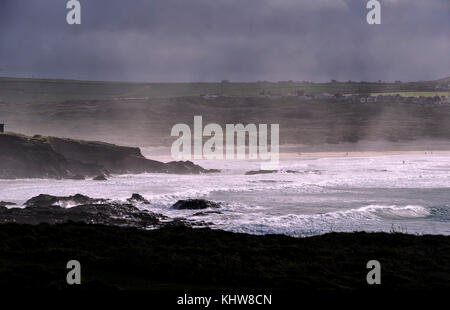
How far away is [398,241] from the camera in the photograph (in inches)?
810

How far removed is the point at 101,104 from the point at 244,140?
43402 mm

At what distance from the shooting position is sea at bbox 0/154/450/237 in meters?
A: 26.5

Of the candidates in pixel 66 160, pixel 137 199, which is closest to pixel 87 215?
pixel 137 199

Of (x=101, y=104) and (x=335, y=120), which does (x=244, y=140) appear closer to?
(x=335, y=120)

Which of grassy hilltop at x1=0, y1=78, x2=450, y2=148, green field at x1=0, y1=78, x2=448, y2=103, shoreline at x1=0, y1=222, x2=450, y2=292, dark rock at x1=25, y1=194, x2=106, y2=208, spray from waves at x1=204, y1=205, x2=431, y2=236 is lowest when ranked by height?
shoreline at x1=0, y1=222, x2=450, y2=292

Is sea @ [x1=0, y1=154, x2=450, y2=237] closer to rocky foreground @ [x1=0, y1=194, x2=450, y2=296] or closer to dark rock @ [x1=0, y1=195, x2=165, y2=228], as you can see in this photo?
dark rock @ [x1=0, y1=195, x2=165, y2=228]

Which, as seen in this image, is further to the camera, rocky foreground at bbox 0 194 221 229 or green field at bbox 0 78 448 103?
green field at bbox 0 78 448 103

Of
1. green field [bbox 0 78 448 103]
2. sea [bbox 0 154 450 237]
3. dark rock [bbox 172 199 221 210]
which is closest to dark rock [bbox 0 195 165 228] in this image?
sea [bbox 0 154 450 237]

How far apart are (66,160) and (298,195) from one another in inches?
801

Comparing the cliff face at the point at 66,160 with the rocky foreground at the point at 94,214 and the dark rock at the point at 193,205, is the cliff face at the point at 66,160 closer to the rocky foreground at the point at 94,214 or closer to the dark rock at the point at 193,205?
the rocky foreground at the point at 94,214

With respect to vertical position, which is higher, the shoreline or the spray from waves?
the spray from waves

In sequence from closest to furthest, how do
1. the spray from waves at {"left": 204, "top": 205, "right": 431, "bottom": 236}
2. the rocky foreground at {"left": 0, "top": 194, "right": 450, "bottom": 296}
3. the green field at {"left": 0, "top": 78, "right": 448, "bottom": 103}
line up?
1. the rocky foreground at {"left": 0, "top": 194, "right": 450, "bottom": 296}
2. the spray from waves at {"left": 204, "top": 205, "right": 431, "bottom": 236}
3. the green field at {"left": 0, "top": 78, "right": 448, "bottom": 103}

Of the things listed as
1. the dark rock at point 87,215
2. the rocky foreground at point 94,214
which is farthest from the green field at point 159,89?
the dark rock at point 87,215

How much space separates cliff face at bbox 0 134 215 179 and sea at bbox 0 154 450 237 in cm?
231
